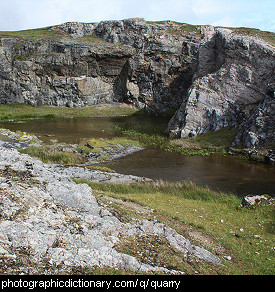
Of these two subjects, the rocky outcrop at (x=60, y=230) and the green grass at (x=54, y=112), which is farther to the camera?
the green grass at (x=54, y=112)

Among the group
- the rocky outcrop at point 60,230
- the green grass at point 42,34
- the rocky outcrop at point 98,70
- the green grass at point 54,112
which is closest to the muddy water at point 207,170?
the rocky outcrop at point 60,230

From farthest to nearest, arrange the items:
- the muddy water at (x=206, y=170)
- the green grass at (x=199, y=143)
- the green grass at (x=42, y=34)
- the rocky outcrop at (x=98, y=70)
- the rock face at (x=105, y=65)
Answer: the green grass at (x=42, y=34) → the rock face at (x=105, y=65) → the rocky outcrop at (x=98, y=70) → the green grass at (x=199, y=143) → the muddy water at (x=206, y=170)

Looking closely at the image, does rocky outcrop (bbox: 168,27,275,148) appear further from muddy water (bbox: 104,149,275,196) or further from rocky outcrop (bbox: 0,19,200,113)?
rocky outcrop (bbox: 0,19,200,113)

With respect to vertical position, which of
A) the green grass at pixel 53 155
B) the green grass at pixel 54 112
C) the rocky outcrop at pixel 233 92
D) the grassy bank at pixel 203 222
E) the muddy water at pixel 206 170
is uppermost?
the rocky outcrop at pixel 233 92

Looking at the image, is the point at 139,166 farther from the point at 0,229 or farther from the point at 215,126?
the point at 0,229

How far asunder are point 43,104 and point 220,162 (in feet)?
231

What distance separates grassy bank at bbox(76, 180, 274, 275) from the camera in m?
8.80

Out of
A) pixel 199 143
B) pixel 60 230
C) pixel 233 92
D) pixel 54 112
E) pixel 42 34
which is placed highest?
pixel 42 34

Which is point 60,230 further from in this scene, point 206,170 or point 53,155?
point 53,155

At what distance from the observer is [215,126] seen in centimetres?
4031

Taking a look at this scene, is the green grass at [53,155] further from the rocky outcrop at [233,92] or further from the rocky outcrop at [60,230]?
the rocky outcrop at [233,92]

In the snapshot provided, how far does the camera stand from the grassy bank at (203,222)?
8.80m

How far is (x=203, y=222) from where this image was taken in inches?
511

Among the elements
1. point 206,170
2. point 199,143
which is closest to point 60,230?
point 206,170
